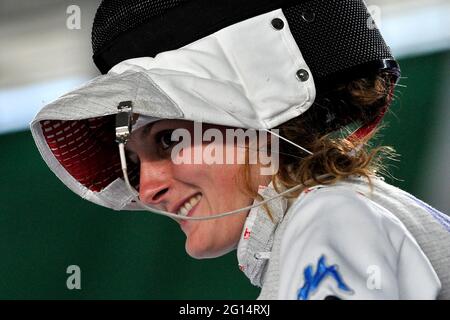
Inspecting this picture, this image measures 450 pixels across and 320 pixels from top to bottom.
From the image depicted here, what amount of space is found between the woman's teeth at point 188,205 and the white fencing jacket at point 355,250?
0.60 ft

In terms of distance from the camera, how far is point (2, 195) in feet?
9.52

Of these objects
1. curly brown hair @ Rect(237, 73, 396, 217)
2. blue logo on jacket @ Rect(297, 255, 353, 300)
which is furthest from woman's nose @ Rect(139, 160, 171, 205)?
blue logo on jacket @ Rect(297, 255, 353, 300)

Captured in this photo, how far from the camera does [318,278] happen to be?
1.03m

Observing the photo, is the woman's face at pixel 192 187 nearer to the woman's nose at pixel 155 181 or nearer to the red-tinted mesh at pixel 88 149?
the woman's nose at pixel 155 181

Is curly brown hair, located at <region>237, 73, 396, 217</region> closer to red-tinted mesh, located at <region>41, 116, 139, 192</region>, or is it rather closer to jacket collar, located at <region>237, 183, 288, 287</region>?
jacket collar, located at <region>237, 183, 288, 287</region>

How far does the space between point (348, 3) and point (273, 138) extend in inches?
9.4

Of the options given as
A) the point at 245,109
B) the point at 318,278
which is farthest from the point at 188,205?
the point at 318,278

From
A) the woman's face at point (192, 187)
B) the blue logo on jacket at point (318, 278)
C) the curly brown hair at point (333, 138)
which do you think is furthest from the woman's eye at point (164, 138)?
the blue logo on jacket at point (318, 278)

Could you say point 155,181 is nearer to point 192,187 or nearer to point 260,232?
point 192,187

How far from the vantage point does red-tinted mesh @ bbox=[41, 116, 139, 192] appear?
5.09ft

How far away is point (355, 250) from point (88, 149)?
69 cm

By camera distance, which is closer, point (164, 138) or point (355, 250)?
point (355, 250)

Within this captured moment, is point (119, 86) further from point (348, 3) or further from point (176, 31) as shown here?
point (348, 3)

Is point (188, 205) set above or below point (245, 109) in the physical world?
below
